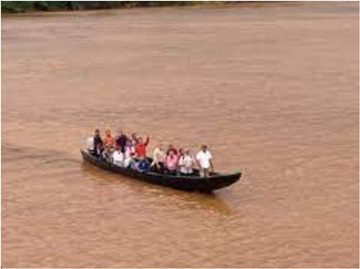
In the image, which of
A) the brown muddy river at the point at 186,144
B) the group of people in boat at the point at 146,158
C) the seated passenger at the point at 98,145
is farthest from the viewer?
the seated passenger at the point at 98,145

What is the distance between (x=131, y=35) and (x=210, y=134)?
26950 millimetres

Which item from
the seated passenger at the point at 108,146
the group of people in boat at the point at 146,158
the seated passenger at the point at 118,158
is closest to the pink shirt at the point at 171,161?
the group of people in boat at the point at 146,158

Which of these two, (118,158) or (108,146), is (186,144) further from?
(118,158)

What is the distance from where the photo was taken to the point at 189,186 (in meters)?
15.2

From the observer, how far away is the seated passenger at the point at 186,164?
15273 mm

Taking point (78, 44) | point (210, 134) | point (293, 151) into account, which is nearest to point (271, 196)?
point (293, 151)

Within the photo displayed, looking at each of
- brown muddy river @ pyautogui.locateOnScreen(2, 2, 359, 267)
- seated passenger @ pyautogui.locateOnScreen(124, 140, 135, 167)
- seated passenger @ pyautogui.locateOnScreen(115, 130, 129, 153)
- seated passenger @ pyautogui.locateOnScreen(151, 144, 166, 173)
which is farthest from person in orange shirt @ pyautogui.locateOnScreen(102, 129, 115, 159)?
seated passenger @ pyautogui.locateOnScreen(151, 144, 166, 173)

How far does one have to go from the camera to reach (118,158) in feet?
55.5

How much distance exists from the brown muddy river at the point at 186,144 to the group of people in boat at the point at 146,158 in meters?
0.38

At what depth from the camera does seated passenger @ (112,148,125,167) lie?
16.8 metres

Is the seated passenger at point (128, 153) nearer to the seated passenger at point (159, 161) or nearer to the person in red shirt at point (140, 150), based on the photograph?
the person in red shirt at point (140, 150)

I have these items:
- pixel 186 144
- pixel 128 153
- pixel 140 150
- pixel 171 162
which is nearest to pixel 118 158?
pixel 128 153

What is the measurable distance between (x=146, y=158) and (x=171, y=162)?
1.10m

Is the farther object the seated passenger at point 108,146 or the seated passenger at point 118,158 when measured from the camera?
the seated passenger at point 108,146
